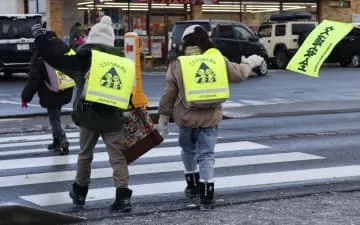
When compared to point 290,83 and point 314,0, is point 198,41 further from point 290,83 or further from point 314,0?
point 314,0

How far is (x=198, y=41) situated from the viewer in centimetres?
666

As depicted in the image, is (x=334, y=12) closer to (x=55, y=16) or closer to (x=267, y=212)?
(x=55, y=16)

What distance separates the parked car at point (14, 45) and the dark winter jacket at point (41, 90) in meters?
13.7

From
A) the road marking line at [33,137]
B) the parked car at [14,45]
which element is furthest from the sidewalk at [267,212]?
the parked car at [14,45]

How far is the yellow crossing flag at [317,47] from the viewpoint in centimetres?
612

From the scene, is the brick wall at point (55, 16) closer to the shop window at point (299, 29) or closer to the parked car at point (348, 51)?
the shop window at point (299, 29)

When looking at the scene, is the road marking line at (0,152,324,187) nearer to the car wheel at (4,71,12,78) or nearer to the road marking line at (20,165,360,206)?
the road marking line at (20,165,360,206)

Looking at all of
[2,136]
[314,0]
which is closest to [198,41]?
[2,136]

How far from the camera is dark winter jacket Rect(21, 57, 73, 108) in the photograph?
934 centimetres

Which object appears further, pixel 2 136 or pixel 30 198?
pixel 2 136

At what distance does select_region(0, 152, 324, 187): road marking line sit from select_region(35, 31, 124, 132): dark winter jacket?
6.41 feet

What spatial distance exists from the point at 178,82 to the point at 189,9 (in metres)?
25.8

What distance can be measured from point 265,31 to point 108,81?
83.4 ft

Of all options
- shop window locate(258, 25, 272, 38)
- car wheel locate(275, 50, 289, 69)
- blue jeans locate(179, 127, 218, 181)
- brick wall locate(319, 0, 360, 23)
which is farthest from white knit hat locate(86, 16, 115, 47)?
brick wall locate(319, 0, 360, 23)
